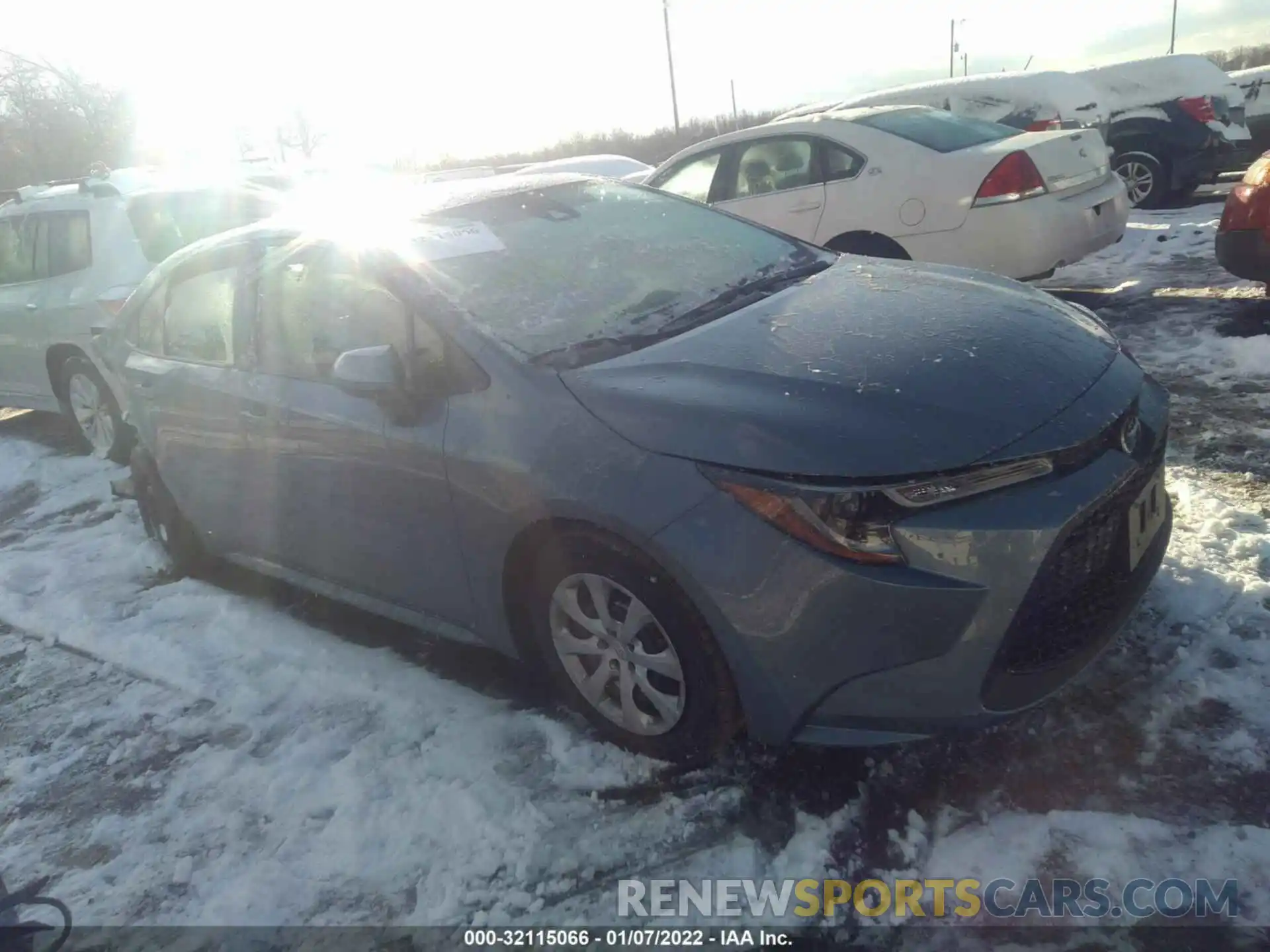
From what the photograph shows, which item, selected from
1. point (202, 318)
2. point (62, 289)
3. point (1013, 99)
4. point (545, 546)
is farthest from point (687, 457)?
point (1013, 99)

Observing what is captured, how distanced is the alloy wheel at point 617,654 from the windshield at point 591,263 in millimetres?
655

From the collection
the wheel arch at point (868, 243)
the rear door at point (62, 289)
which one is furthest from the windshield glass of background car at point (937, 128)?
the rear door at point (62, 289)

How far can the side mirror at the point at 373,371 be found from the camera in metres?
2.88

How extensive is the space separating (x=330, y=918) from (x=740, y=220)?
2.94m

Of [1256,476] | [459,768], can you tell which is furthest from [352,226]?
[1256,476]

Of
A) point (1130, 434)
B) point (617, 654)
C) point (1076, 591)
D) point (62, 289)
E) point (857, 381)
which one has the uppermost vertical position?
point (62, 289)

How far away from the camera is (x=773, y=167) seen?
7117mm

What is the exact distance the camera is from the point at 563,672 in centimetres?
289

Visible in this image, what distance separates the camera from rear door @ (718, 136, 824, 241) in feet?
22.6

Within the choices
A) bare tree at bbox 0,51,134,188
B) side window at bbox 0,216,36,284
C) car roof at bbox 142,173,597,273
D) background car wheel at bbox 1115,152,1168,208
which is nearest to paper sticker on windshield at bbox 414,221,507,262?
car roof at bbox 142,173,597,273

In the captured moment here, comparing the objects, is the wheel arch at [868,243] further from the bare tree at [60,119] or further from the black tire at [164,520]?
the bare tree at [60,119]

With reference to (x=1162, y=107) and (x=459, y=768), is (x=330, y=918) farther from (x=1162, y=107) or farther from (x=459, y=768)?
(x=1162, y=107)

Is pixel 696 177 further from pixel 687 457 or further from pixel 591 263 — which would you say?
pixel 687 457

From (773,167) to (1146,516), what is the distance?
5.08m
